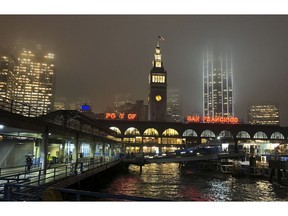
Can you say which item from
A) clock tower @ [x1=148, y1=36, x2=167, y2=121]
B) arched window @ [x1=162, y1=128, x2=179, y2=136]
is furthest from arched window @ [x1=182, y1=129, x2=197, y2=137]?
clock tower @ [x1=148, y1=36, x2=167, y2=121]

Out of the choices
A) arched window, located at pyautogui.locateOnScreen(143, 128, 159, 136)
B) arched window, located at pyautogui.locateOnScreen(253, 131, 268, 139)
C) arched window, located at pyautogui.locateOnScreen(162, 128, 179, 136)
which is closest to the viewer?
arched window, located at pyautogui.locateOnScreen(143, 128, 159, 136)

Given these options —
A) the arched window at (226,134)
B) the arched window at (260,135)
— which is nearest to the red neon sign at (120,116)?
the arched window at (226,134)

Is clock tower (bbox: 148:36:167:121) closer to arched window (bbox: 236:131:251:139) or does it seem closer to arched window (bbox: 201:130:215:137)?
arched window (bbox: 201:130:215:137)

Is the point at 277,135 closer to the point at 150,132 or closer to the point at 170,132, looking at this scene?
the point at 170,132

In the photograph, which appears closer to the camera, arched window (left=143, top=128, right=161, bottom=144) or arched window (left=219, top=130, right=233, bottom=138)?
arched window (left=143, top=128, right=161, bottom=144)

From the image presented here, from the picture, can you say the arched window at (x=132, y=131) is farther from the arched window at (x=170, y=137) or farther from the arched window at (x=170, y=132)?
the arched window at (x=170, y=132)

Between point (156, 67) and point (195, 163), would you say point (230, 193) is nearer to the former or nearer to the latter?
point (195, 163)

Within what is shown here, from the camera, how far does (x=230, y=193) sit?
39.8 metres

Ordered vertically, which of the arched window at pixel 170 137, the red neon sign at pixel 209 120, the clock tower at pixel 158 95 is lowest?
the arched window at pixel 170 137

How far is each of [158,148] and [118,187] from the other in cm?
9924

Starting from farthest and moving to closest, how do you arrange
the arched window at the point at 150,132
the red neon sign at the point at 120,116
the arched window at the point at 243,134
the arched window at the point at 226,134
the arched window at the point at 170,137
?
the arched window at the point at 243,134 < the arched window at the point at 226,134 < the arched window at the point at 170,137 < the red neon sign at the point at 120,116 < the arched window at the point at 150,132

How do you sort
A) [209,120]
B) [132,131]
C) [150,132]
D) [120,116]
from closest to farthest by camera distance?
[132,131], [150,132], [120,116], [209,120]

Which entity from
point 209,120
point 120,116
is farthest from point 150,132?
point 209,120

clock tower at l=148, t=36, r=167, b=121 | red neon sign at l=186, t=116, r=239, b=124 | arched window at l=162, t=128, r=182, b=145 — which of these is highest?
clock tower at l=148, t=36, r=167, b=121
